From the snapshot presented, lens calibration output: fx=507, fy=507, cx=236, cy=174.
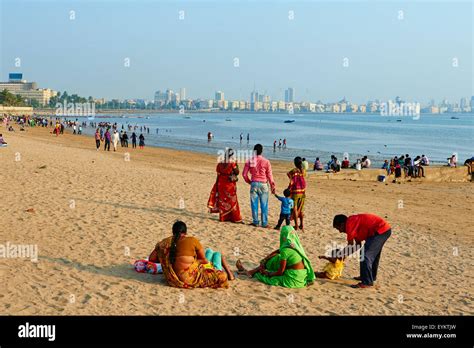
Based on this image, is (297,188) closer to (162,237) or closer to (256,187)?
(256,187)

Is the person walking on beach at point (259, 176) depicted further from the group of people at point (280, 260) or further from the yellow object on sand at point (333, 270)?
the group of people at point (280, 260)

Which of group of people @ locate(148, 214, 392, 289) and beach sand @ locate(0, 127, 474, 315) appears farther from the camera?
group of people @ locate(148, 214, 392, 289)

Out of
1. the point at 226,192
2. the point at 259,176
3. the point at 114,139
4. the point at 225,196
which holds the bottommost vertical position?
the point at 225,196

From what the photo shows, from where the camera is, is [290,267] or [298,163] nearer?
[290,267]

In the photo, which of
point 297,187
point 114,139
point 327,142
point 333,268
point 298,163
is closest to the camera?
point 333,268

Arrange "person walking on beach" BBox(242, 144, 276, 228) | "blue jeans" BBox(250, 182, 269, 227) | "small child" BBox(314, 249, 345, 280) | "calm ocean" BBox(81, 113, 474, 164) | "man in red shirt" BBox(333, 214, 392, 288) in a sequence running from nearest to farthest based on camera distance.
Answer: "man in red shirt" BBox(333, 214, 392, 288), "small child" BBox(314, 249, 345, 280), "person walking on beach" BBox(242, 144, 276, 228), "blue jeans" BBox(250, 182, 269, 227), "calm ocean" BBox(81, 113, 474, 164)

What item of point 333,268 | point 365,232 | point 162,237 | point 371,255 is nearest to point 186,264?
point 333,268

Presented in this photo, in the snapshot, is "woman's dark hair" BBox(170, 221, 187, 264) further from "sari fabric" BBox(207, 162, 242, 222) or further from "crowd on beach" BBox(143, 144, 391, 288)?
"sari fabric" BBox(207, 162, 242, 222)

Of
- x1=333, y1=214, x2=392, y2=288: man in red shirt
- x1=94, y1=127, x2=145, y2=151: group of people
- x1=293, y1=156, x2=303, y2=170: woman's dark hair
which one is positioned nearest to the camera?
x1=333, y1=214, x2=392, y2=288: man in red shirt

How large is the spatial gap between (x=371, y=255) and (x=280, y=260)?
140 cm

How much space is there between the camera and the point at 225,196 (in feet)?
38.3

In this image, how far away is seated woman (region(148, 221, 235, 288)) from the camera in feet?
23.6

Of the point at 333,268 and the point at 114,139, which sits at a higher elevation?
the point at 114,139

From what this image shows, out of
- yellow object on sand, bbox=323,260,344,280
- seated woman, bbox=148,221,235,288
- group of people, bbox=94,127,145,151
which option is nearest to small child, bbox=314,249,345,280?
yellow object on sand, bbox=323,260,344,280
